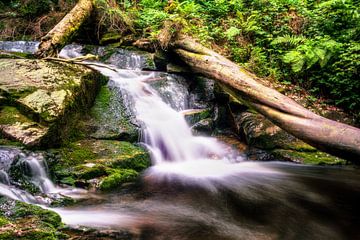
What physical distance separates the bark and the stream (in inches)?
34.2

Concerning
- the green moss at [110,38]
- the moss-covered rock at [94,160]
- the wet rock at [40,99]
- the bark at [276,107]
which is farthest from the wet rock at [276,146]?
the green moss at [110,38]

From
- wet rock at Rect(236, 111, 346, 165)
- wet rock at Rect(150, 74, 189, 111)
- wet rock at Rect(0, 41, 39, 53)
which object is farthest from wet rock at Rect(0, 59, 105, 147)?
wet rock at Rect(0, 41, 39, 53)

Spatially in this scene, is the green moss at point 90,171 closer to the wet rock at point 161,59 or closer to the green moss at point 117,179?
the green moss at point 117,179

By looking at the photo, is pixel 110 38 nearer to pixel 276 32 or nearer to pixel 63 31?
pixel 63 31

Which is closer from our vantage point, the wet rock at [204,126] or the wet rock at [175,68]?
the wet rock at [204,126]

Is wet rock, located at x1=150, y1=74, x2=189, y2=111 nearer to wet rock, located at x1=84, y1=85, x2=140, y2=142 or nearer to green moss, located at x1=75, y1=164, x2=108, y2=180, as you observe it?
wet rock, located at x1=84, y1=85, x2=140, y2=142

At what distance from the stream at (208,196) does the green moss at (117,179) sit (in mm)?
188

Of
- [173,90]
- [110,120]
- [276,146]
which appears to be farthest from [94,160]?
[276,146]

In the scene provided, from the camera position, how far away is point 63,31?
718cm

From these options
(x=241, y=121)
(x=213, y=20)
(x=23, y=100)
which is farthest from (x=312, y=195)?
(x=213, y=20)

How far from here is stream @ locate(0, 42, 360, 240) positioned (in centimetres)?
348

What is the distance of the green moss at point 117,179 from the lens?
14.7ft

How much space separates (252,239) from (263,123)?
374cm

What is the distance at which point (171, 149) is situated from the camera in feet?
20.5
